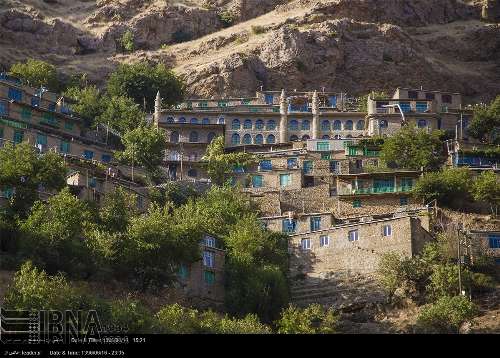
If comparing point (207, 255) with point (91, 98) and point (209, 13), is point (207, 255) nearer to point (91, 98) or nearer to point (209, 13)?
point (91, 98)

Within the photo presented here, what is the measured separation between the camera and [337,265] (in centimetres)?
5994

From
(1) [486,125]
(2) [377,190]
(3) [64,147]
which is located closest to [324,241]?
(2) [377,190]

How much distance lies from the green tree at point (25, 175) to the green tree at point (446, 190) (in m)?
24.0

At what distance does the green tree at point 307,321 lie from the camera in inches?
1932

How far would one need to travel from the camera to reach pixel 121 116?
280 ft

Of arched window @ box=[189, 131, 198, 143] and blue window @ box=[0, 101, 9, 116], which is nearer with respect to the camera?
blue window @ box=[0, 101, 9, 116]

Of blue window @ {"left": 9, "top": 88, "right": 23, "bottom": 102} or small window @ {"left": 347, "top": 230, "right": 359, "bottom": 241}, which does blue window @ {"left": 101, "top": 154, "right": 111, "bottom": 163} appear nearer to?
blue window @ {"left": 9, "top": 88, "right": 23, "bottom": 102}

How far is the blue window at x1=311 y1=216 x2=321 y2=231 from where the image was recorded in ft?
212

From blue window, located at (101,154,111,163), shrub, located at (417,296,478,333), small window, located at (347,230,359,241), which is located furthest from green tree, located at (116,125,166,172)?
shrub, located at (417,296,478,333)

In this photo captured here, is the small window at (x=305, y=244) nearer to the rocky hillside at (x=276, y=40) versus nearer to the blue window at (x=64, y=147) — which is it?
the blue window at (x=64, y=147)

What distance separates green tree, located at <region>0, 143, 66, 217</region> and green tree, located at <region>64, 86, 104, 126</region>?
1039 inches

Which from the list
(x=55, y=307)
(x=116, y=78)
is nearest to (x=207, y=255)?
(x=55, y=307)

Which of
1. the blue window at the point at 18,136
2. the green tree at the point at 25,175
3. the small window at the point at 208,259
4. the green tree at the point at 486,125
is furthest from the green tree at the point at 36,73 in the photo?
the small window at the point at 208,259

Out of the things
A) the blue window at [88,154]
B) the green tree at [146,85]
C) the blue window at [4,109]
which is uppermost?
the green tree at [146,85]
